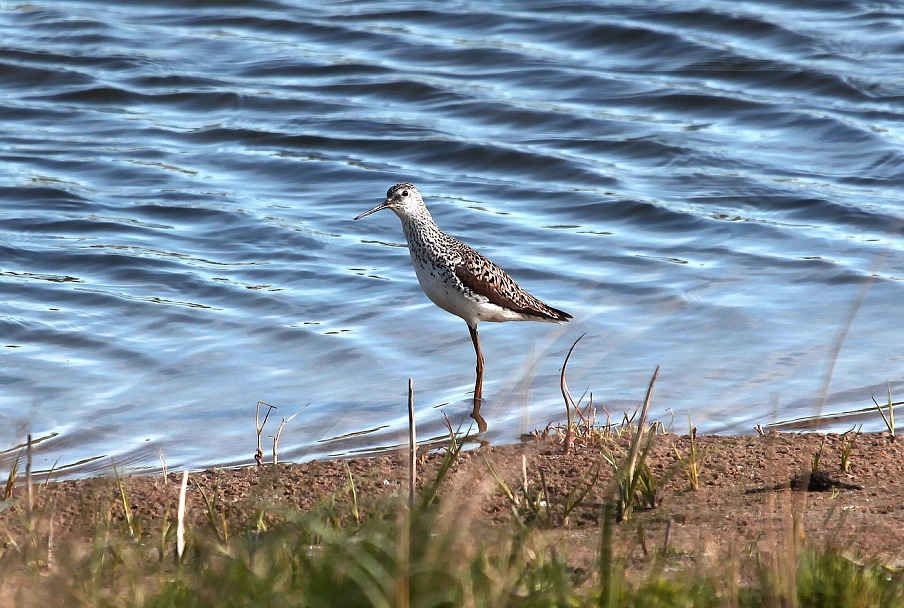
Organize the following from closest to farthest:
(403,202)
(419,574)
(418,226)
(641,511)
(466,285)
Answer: (419,574)
(641,511)
(466,285)
(418,226)
(403,202)

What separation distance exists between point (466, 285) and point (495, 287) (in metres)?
0.19

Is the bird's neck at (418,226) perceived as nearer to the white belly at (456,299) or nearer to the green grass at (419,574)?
the white belly at (456,299)

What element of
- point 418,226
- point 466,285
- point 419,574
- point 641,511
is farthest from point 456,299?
point 419,574

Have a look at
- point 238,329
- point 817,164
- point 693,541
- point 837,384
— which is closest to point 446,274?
point 238,329

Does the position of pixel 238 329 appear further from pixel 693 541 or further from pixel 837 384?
pixel 693 541

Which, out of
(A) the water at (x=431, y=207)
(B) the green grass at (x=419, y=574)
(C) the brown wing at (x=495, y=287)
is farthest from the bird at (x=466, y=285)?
(B) the green grass at (x=419, y=574)

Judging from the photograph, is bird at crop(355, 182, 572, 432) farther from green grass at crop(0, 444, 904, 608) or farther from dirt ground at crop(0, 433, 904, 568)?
green grass at crop(0, 444, 904, 608)

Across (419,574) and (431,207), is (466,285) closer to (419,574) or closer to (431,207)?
(431,207)

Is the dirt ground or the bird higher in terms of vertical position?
the bird

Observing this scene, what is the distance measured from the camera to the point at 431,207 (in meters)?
10.4

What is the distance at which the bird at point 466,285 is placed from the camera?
723 cm

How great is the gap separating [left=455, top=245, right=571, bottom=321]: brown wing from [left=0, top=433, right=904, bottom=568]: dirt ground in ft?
6.21

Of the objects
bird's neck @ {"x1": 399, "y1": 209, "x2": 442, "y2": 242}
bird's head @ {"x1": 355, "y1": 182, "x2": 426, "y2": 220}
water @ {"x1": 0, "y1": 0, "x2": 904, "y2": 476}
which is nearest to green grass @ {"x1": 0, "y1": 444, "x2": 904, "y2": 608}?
water @ {"x1": 0, "y1": 0, "x2": 904, "y2": 476}

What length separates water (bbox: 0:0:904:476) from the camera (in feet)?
22.5
